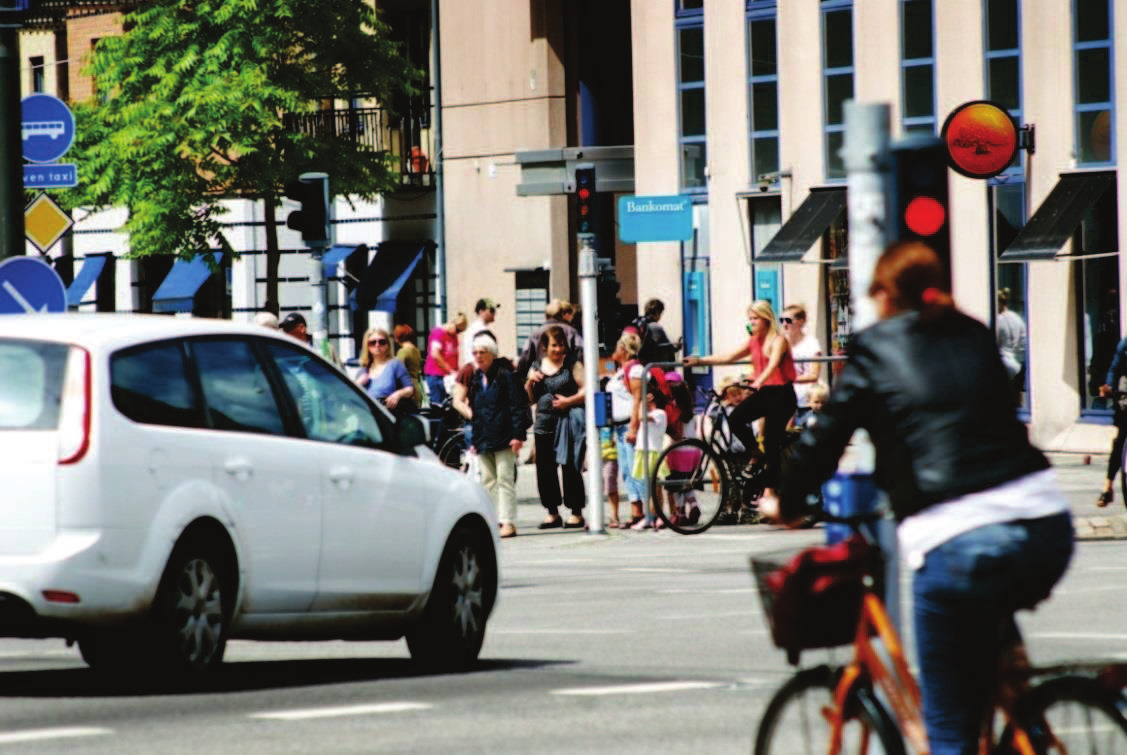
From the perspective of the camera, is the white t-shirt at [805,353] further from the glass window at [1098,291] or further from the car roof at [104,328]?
the car roof at [104,328]

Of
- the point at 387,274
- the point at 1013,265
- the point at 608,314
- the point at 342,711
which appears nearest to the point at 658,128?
the point at 1013,265

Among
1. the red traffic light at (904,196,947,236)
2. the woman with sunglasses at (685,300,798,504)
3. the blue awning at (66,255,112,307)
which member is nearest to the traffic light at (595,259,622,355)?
the woman with sunglasses at (685,300,798,504)

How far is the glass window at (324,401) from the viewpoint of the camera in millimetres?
12219

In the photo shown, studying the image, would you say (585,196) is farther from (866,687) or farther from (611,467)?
(866,687)

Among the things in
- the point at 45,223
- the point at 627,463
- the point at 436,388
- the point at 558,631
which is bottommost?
the point at 558,631

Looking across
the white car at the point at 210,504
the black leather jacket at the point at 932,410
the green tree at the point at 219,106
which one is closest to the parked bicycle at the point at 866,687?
the black leather jacket at the point at 932,410

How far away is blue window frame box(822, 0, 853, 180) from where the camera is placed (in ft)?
118

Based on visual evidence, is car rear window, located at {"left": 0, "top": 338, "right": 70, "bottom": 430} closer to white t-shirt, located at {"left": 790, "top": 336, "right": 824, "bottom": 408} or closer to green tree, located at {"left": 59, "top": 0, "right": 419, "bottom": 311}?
white t-shirt, located at {"left": 790, "top": 336, "right": 824, "bottom": 408}

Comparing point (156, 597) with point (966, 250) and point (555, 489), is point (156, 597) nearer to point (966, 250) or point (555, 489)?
point (555, 489)

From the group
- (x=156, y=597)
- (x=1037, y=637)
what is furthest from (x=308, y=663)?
(x=1037, y=637)

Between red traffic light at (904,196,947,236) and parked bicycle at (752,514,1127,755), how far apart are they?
1.32 m

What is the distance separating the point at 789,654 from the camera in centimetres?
689

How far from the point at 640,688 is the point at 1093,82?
2237cm

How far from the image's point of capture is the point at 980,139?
84.4ft
